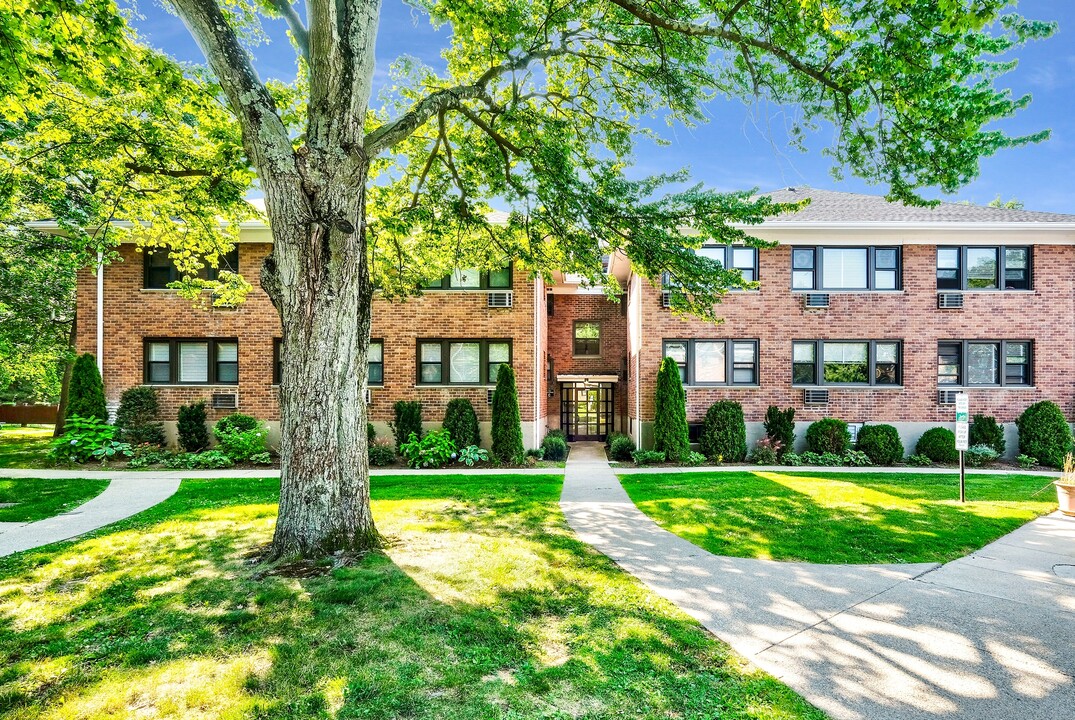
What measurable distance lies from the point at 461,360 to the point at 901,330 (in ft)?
41.3

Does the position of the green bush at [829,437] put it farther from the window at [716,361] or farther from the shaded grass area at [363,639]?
the shaded grass area at [363,639]

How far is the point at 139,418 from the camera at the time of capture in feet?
43.9

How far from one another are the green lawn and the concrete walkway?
1.23 feet

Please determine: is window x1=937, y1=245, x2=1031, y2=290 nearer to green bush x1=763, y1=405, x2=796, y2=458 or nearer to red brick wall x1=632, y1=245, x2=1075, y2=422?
red brick wall x1=632, y1=245, x2=1075, y2=422

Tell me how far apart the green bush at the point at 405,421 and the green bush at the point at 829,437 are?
10.7 meters

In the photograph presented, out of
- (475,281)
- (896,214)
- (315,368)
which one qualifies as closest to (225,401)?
(475,281)

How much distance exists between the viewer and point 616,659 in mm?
3236

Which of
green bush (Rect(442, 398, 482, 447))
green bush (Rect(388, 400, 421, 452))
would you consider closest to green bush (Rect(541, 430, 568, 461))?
green bush (Rect(442, 398, 482, 447))

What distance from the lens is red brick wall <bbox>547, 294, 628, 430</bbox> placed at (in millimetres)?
19422

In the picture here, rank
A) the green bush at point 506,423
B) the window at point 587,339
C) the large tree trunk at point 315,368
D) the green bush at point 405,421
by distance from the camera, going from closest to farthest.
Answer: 1. the large tree trunk at point 315,368
2. the green bush at point 506,423
3. the green bush at point 405,421
4. the window at point 587,339

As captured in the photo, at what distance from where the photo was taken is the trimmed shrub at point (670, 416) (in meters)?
13.1

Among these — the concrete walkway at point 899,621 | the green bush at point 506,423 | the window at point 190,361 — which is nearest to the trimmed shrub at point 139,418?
the window at point 190,361

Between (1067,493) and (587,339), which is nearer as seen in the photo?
(1067,493)

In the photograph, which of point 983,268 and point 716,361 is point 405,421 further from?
point 983,268
